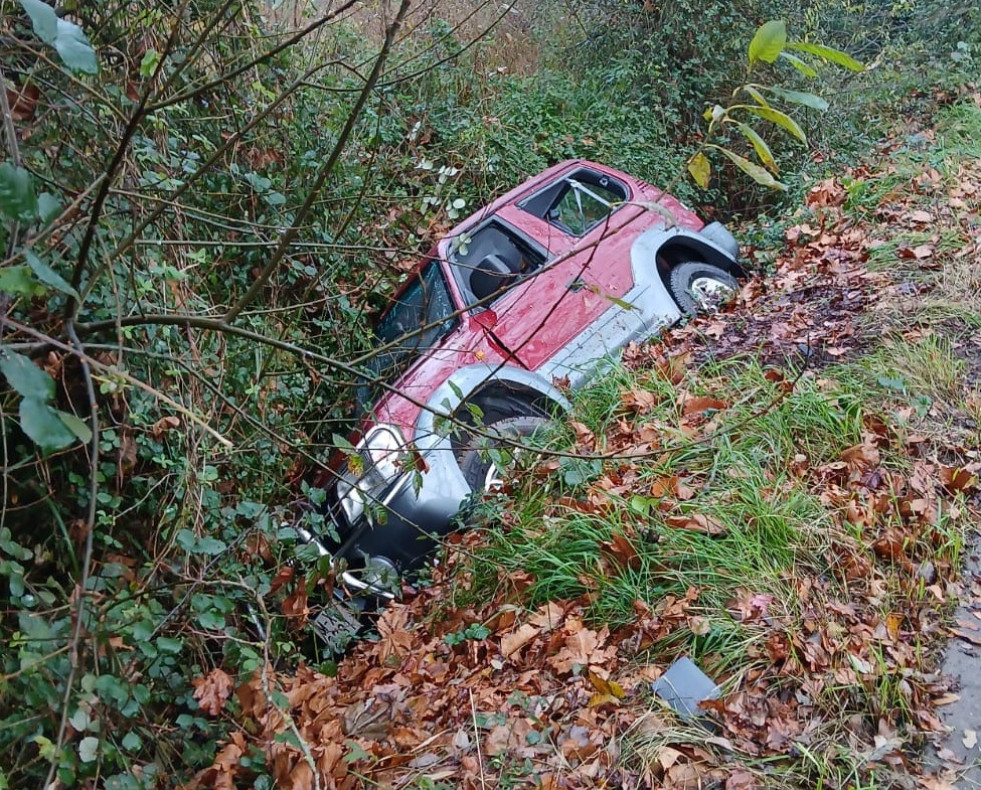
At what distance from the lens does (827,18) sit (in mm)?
8977

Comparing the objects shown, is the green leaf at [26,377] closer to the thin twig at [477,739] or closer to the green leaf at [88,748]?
the green leaf at [88,748]

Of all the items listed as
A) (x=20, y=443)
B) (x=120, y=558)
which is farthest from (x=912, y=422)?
(x=20, y=443)

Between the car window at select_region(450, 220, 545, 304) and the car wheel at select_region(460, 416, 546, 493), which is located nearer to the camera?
the car wheel at select_region(460, 416, 546, 493)

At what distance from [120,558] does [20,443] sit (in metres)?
0.54

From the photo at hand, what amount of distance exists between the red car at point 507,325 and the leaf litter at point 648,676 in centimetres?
36

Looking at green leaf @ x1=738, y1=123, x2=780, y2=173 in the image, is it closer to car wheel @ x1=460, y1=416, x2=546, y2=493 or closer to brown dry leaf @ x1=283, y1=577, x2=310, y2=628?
brown dry leaf @ x1=283, y1=577, x2=310, y2=628

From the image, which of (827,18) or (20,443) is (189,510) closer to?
(20,443)

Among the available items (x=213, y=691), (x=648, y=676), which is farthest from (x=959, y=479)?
(x=213, y=691)

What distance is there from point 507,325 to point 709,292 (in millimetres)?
1580

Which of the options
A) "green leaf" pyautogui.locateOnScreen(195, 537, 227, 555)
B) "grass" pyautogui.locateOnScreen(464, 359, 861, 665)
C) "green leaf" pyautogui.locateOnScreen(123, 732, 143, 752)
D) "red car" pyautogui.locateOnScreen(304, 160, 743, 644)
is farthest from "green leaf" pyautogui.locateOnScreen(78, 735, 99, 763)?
"grass" pyautogui.locateOnScreen(464, 359, 861, 665)

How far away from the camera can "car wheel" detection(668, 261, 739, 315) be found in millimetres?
5074

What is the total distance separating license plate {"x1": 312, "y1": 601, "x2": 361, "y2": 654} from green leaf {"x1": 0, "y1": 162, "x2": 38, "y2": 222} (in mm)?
2442

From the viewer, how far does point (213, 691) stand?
100 inches

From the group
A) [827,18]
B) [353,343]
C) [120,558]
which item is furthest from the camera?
[827,18]
